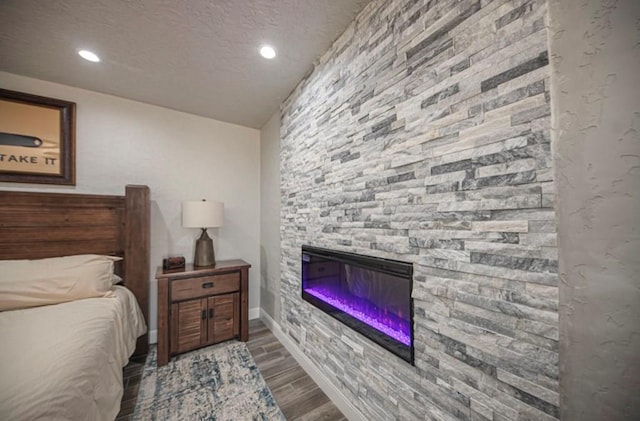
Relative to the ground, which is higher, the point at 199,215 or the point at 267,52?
the point at 267,52

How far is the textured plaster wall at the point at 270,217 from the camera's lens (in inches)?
102

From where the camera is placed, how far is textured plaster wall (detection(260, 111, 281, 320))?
2.60m

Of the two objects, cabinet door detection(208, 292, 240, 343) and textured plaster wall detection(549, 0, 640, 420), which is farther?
cabinet door detection(208, 292, 240, 343)

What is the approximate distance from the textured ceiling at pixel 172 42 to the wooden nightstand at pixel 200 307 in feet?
5.99

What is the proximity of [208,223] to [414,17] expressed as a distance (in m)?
2.32

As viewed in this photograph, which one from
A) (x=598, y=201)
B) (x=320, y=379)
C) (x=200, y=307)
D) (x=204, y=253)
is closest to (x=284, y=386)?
(x=320, y=379)

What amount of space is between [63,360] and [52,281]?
1.04 m

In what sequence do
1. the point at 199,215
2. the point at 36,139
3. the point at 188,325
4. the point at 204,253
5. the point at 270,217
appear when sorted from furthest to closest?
the point at 270,217 → the point at 204,253 → the point at 199,215 → the point at 188,325 → the point at 36,139

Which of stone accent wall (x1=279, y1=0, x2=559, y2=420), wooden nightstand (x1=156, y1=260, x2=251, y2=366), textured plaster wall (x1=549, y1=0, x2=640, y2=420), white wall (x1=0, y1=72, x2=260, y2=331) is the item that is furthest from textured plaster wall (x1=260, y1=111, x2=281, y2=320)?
textured plaster wall (x1=549, y1=0, x2=640, y2=420)

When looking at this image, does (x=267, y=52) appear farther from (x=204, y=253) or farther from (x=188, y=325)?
(x=188, y=325)

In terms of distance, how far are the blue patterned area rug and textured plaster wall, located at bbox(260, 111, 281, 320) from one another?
0.68 metres

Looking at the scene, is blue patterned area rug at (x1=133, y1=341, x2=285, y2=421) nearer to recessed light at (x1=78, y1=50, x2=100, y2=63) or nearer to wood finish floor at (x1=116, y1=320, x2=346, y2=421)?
wood finish floor at (x1=116, y1=320, x2=346, y2=421)

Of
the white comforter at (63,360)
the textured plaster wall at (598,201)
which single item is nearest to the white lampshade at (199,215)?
the white comforter at (63,360)

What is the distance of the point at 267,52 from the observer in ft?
5.70
